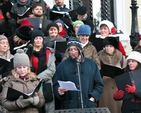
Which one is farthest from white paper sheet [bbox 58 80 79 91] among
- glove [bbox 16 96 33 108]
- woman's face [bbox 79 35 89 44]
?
→ woman's face [bbox 79 35 89 44]

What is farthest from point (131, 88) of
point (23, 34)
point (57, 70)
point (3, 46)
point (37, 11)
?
point (37, 11)

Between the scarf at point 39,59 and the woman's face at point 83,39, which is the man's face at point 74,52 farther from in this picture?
the woman's face at point 83,39

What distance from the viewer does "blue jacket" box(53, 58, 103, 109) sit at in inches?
263

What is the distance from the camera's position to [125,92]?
6.68 m

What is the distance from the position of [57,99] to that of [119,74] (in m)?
1.05

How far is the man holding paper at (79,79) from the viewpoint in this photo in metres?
6.68

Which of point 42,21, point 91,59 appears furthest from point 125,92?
point 42,21

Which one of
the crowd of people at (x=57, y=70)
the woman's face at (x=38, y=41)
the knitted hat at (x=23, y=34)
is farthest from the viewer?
the knitted hat at (x=23, y=34)

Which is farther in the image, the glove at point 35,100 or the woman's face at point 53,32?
the woman's face at point 53,32

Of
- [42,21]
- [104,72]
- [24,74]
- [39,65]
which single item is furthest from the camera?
[42,21]

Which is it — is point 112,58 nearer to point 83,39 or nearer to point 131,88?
point 83,39

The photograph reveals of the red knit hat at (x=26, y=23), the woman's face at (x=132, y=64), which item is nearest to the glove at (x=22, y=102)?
the woman's face at (x=132, y=64)

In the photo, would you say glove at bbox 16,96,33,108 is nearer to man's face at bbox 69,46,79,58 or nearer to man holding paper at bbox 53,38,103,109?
man holding paper at bbox 53,38,103,109

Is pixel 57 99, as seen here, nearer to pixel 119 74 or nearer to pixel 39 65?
pixel 39 65
